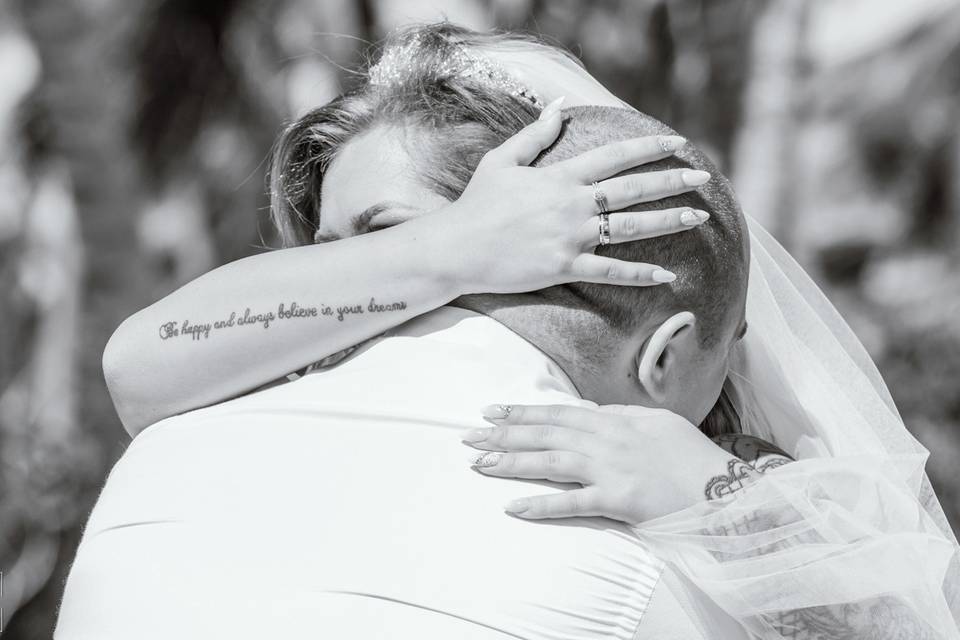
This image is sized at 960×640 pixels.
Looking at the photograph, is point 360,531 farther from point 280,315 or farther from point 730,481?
point 730,481

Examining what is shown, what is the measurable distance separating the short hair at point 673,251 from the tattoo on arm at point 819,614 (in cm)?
39

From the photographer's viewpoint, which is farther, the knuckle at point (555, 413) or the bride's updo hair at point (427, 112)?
the bride's updo hair at point (427, 112)

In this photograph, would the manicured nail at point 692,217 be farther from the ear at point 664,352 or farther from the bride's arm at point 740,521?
the bride's arm at point 740,521

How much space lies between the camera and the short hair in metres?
2.33

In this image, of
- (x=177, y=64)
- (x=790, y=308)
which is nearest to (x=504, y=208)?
(x=790, y=308)

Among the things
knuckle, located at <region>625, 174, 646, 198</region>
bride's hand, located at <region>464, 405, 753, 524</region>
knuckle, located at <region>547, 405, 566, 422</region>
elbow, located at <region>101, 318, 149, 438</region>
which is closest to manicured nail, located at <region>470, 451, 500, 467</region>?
bride's hand, located at <region>464, 405, 753, 524</region>

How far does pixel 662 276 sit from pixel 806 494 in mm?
502

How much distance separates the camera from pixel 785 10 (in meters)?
8.78

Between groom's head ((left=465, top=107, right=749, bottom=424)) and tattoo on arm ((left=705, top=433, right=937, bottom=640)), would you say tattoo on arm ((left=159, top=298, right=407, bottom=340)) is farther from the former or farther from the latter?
tattoo on arm ((left=705, top=433, right=937, bottom=640))

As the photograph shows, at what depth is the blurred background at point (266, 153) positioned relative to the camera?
356 inches

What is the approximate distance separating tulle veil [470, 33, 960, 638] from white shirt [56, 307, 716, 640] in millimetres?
178

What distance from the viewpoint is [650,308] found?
2350 mm

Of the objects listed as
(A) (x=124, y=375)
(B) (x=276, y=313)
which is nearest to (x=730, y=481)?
(B) (x=276, y=313)

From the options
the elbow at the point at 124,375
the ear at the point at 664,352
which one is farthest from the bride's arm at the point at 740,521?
the elbow at the point at 124,375
